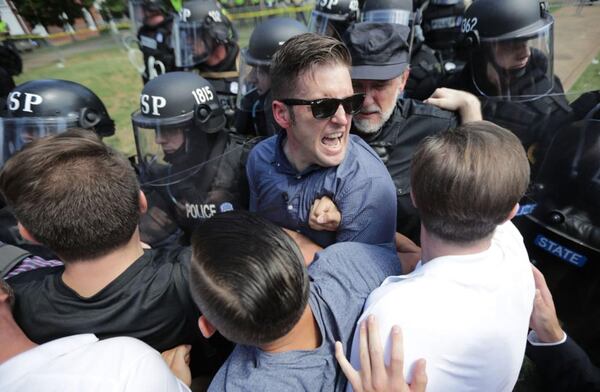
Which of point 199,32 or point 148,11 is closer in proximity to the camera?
point 199,32

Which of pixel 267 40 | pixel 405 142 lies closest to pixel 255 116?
pixel 267 40

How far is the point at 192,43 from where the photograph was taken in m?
4.70

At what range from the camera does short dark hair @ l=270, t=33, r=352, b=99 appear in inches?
61.7

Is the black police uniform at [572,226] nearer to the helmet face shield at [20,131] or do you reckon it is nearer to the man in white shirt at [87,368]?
the man in white shirt at [87,368]

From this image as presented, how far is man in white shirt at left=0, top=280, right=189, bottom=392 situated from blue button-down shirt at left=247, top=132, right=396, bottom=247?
90 centimetres

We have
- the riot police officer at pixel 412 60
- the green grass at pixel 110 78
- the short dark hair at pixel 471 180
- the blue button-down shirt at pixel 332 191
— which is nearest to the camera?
the short dark hair at pixel 471 180

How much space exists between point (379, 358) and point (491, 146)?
2.35 ft

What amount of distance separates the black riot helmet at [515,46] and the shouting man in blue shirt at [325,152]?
1666 mm

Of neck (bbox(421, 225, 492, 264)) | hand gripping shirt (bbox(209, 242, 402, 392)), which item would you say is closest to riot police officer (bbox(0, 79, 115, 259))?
hand gripping shirt (bbox(209, 242, 402, 392))

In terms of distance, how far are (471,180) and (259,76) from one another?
100 inches

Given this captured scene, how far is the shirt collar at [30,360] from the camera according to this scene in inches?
32.8

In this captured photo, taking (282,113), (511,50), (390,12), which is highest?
(390,12)

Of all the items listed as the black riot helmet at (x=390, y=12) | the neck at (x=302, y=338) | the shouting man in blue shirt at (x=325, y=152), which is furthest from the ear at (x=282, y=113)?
the black riot helmet at (x=390, y=12)

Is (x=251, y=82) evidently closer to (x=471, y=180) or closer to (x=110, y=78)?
(x=471, y=180)
